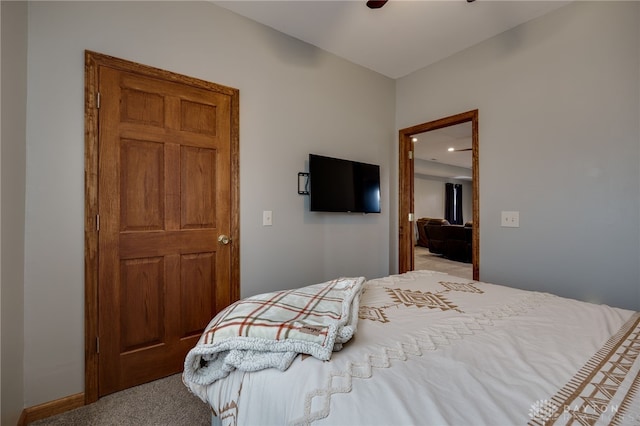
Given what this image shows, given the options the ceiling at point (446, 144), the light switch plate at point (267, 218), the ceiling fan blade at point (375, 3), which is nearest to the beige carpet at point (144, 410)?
the light switch plate at point (267, 218)

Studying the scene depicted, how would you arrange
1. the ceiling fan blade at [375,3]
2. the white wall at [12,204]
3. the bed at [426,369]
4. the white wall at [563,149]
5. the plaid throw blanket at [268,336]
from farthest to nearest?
the white wall at [563,149] < the ceiling fan blade at [375,3] < the white wall at [12,204] < the plaid throw blanket at [268,336] < the bed at [426,369]

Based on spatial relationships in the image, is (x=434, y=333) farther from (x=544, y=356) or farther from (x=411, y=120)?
(x=411, y=120)

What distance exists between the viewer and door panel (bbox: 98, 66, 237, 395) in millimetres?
1806

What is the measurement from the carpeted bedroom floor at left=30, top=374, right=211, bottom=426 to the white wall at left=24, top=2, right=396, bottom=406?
0.49 feet

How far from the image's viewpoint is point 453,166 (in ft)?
29.1

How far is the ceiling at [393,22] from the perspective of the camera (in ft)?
7.20

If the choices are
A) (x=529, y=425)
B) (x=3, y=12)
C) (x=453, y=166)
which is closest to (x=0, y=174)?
(x=3, y=12)

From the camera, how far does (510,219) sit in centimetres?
247

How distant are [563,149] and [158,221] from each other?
3.00 meters

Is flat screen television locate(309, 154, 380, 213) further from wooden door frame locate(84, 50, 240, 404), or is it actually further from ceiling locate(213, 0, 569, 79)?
wooden door frame locate(84, 50, 240, 404)

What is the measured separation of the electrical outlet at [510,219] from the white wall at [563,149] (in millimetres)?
36

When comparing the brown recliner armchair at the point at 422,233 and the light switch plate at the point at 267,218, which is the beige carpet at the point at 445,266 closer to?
the brown recliner armchair at the point at 422,233

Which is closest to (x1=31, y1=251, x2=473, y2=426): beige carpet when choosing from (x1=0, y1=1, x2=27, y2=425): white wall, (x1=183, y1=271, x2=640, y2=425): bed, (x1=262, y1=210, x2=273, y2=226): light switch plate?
(x1=0, y1=1, x2=27, y2=425): white wall

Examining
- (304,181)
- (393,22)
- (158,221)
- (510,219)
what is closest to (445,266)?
(510,219)
